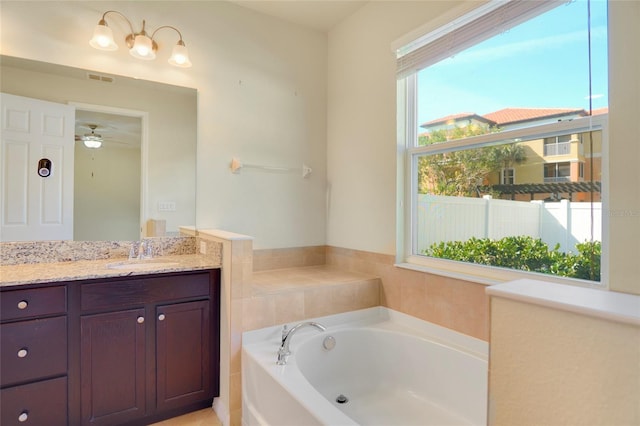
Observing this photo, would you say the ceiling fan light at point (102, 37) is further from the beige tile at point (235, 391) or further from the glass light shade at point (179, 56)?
the beige tile at point (235, 391)

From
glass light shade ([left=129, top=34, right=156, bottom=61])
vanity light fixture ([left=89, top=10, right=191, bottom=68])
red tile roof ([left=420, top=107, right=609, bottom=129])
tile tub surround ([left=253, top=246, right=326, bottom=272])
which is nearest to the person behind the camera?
red tile roof ([left=420, top=107, right=609, bottom=129])

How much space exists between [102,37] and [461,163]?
2.40m

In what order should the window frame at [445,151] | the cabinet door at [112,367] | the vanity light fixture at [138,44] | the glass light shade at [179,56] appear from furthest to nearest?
the glass light shade at [179,56] → the vanity light fixture at [138,44] → the cabinet door at [112,367] → the window frame at [445,151]

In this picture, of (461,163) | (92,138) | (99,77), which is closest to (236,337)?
(92,138)

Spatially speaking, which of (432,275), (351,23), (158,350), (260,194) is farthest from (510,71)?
(158,350)

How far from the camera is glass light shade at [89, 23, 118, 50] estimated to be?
82.6 inches

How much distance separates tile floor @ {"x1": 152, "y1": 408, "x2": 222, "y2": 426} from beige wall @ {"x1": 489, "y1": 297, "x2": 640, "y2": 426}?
1803mm

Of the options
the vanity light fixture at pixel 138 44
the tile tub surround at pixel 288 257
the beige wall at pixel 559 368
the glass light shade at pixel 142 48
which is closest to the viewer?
the beige wall at pixel 559 368

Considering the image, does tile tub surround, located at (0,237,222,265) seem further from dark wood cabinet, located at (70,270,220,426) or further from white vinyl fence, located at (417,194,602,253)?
white vinyl fence, located at (417,194,602,253)

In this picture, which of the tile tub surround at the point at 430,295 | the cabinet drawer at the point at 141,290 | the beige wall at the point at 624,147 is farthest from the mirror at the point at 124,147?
the beige wall at the point at 624,147

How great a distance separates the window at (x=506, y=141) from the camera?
1.60 m

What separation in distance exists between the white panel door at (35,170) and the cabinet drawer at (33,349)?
675mm

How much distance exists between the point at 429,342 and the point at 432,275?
0.41 m

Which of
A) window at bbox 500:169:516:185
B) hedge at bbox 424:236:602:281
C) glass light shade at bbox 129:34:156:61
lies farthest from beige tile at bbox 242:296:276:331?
glass light shade at bbox 129:34:156:61
